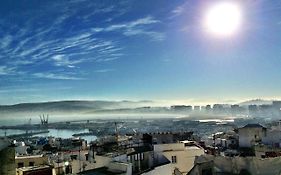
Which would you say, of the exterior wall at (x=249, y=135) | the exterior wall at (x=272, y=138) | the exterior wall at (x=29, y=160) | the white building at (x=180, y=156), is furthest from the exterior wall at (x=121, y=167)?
the exterior wall at (x=249, y=135)

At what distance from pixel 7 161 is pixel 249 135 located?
107ft

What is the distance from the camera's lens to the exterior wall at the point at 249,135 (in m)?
41.1

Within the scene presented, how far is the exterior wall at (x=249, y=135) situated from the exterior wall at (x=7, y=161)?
102 feet

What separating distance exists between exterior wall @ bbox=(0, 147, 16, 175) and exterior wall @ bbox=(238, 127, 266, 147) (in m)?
31.1

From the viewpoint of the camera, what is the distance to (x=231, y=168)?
566 inches

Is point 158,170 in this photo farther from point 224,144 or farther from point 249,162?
point 224,144

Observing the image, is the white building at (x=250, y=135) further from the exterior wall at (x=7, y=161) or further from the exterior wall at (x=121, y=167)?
the exterior wall at (x=7, y=161)

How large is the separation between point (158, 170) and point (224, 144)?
28.1 m

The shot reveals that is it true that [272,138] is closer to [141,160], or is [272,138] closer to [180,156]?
[180,156]

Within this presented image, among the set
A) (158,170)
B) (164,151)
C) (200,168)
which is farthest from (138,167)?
(200,168)

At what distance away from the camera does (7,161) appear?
1425cm

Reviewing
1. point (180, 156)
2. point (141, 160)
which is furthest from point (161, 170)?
point (180, 156)

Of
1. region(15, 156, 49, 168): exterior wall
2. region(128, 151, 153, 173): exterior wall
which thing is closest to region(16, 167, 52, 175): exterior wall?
region(128, 151, 153, 173): exterior wall

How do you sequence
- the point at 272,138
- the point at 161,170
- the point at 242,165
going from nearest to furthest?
the point at 242,165, the point at 161,170, the point at 272,138
